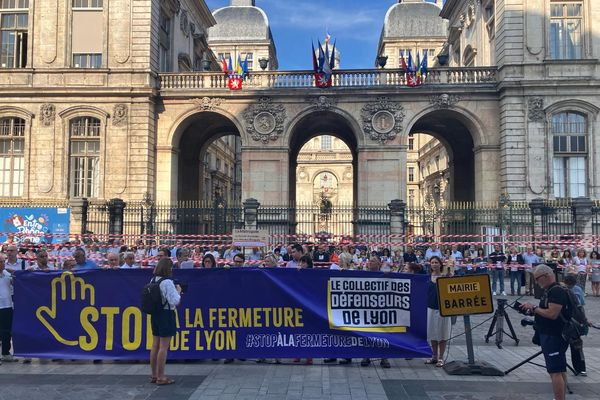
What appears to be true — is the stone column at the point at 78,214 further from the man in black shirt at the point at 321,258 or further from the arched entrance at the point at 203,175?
the man in black shirt at the point at 321,258

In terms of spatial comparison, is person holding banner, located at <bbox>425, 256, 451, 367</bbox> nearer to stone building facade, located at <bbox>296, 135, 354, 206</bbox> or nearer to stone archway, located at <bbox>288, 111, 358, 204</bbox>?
stone archway, located at <bbox>288, 111, 358, 204</bbox>

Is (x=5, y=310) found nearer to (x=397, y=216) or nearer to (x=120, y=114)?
(x=397, y=216)

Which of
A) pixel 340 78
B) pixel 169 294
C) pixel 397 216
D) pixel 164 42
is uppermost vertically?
pixel 164 42

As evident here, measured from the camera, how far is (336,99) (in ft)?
89.2

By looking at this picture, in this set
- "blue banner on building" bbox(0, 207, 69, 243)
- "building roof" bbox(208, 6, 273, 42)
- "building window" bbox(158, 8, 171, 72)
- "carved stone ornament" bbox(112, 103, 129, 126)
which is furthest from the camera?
"building roof" bbox(208, 6, 273, 42)

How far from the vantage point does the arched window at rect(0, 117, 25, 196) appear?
26.5 meters

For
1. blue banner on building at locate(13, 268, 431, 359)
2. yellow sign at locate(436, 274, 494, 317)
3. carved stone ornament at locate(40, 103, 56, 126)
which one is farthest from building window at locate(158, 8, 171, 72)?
yellow sign at locate(436, 274, 494, 317)

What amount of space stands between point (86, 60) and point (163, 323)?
23.2 m

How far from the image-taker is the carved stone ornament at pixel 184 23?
109ft

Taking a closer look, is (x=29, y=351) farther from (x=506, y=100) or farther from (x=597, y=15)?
(x=597, y=15)

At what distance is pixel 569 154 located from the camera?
84.5 ft

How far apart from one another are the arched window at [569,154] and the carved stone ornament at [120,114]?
67.9ft

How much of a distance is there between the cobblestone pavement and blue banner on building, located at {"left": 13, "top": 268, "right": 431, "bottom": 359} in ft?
0.80

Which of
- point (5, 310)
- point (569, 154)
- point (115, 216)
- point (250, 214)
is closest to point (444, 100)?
point (569, 154)
